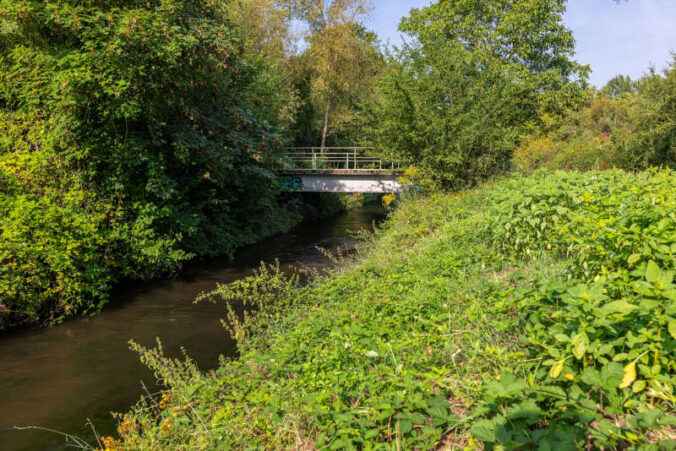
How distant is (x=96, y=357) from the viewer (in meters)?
7.56

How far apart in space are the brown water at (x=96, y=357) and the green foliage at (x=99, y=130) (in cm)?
94

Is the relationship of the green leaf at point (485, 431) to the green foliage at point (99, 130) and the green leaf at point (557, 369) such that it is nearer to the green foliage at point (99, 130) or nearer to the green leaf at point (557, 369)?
the green leaf at point (557, 369)

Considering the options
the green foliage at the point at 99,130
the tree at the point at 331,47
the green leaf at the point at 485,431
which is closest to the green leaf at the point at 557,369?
the green leaf at the point at 485,431

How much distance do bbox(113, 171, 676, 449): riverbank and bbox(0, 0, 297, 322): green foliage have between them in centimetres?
611

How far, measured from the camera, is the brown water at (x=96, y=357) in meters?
5.69

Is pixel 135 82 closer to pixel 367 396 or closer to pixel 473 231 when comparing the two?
pixel 473 231

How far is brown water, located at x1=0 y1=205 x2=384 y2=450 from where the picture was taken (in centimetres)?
569

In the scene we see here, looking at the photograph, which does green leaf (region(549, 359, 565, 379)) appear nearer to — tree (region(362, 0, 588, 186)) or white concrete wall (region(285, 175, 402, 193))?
tree (region(362, 0, 588, 186))

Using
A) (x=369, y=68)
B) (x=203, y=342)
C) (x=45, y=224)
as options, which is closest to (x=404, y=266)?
(x=203, y=342)

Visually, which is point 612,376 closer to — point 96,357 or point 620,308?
point 620,308

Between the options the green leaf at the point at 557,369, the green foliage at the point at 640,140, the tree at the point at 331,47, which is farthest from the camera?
the tree at the point at 331,47

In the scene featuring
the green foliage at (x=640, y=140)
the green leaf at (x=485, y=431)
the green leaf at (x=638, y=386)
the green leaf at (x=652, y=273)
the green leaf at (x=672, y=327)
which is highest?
the green foliage at (x=640, y=140)

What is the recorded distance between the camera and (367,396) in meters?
3.32

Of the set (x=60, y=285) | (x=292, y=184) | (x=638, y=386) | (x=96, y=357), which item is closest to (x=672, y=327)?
(x=638, y=386)
